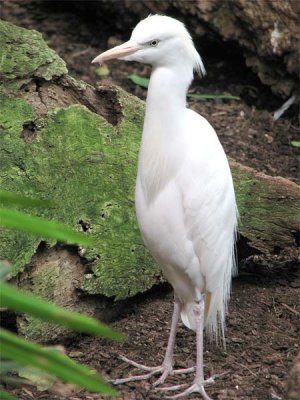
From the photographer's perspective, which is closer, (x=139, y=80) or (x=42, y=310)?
(x=42, y=310)

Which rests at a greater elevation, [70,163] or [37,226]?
[37,226]

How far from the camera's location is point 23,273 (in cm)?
384

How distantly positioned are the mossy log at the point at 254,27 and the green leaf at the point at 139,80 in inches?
23.2

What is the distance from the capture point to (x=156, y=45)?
340 cm

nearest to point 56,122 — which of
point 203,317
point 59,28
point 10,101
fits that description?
point 10,101

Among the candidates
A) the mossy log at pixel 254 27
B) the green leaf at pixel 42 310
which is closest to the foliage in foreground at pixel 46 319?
the green leaf at pixel 42 310

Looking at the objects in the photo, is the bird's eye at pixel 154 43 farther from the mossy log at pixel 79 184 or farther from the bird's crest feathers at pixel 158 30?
the mossy log at pixel 79 184

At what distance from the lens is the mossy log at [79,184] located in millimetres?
3895

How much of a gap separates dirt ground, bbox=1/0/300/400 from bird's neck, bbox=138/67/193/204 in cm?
87

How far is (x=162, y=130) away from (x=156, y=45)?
0.39 meters

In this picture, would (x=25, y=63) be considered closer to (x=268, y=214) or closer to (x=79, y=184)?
(x=79, y=184)

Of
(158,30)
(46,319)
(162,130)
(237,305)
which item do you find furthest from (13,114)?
(46,319)

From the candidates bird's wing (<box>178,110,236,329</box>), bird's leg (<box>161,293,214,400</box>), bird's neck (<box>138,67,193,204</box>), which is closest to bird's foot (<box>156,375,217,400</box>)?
bird's leg (<box>161,293,214,400</box>)

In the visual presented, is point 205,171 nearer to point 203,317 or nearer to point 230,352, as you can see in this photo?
point 203,317
